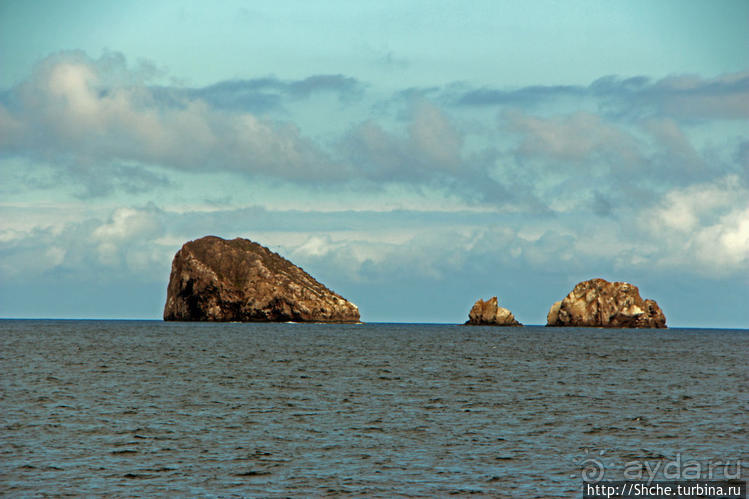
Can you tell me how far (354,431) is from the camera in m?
38.0

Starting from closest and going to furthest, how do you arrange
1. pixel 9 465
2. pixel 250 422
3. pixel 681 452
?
pixel 9 465, pixel 681 452, pixel 250 422

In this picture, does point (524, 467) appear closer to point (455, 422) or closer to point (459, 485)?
point (459, 485)

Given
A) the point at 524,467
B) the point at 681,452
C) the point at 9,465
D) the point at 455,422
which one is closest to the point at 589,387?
the point at 455,422

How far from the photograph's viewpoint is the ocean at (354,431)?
1099 inches

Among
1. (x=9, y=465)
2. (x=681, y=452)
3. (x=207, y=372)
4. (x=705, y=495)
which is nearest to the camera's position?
(x=705, y=495)

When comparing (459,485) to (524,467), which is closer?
(459,485)

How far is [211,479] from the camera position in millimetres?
28000

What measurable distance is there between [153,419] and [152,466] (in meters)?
11.8

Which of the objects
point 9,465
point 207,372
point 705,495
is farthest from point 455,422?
point 207,372

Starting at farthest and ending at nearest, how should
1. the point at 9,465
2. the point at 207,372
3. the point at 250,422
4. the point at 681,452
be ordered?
the point at 207,372 < the point at 250,422 < the point at 681,452 < the point at 9,465

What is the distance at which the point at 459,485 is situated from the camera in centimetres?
2725

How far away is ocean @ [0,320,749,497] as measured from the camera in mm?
27922

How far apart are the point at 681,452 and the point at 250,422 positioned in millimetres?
21182

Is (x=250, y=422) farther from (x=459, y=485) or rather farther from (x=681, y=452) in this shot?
(x=681, y=452)
